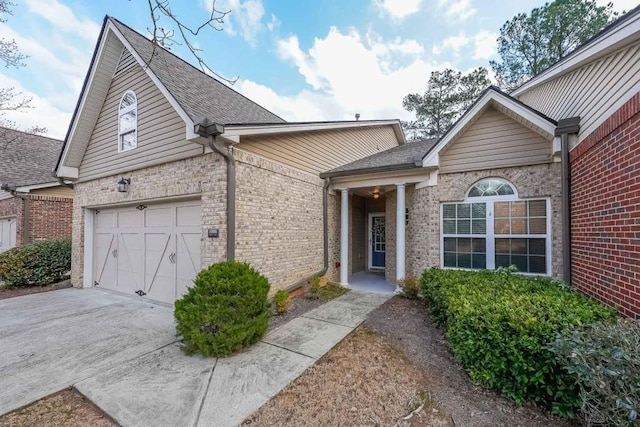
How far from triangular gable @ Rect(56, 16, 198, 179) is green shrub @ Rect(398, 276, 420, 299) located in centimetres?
706

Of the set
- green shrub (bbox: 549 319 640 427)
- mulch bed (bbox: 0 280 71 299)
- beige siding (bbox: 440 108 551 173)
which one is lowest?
mulch bed (bbox: 0 280 71 299)

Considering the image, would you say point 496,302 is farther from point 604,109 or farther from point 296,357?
point 604,109

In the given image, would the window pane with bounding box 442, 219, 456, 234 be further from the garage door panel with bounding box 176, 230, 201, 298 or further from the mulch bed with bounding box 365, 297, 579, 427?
the garage door panel with bounding box 176, 230, 201, 298

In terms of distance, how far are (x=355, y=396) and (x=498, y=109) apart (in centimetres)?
643

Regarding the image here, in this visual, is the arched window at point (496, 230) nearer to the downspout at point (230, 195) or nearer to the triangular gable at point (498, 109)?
the triangular gable at point (498, 109)

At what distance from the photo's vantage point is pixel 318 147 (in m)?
8.07

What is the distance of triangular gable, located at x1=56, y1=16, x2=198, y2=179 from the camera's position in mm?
6594

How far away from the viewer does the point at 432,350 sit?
13.3 ft

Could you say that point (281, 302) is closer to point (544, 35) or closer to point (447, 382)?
point (447, 382)

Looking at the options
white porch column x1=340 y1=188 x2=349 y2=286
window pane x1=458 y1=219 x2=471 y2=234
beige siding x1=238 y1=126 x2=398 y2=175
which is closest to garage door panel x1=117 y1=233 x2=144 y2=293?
beige siding x1=238 y1=126 x2=398 y2=175

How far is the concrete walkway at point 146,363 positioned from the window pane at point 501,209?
3.69m

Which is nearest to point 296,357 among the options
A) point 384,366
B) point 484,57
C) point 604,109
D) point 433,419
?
point 384,366

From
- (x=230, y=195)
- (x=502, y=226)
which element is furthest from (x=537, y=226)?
(x=230, y=195)

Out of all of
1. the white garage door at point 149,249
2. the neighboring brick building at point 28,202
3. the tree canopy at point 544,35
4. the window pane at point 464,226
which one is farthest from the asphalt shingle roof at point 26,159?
the tree canopy at point 544,35
